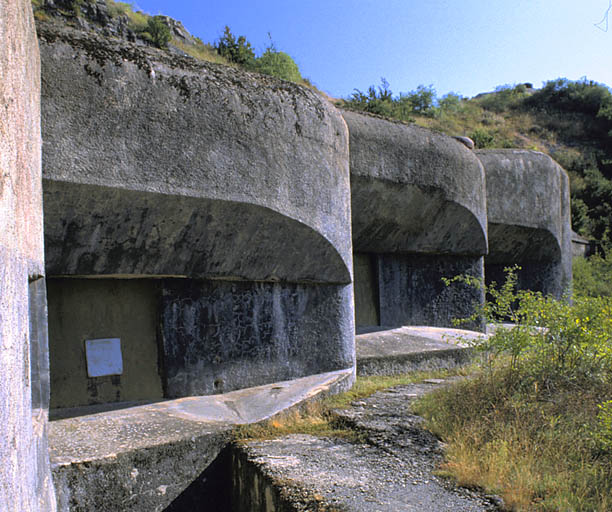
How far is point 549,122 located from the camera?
2555 cm

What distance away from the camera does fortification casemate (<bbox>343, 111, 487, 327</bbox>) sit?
245 inches

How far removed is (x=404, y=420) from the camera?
4.06 meters

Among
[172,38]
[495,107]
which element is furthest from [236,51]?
[495,107]

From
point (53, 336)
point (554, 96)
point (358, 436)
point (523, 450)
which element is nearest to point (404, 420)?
point (358, 436)

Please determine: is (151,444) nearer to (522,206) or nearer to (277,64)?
(522,206)

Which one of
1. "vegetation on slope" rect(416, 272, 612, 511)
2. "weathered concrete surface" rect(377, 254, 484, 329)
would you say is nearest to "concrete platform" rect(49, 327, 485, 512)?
"vegetation on slope" rect(416, 272, 612, 511)

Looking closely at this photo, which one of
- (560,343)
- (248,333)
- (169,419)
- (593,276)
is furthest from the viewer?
(593,276)

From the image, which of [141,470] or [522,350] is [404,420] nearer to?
[522,350]

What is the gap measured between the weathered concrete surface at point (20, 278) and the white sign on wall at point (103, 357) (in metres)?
1.20

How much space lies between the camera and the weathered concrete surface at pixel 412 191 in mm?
6129

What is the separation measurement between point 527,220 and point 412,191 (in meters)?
3.43

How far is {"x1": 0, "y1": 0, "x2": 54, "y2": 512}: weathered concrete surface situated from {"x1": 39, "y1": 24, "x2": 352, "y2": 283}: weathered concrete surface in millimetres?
473

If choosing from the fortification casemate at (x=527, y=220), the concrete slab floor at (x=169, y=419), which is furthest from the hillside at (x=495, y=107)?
the concrete slab floor at (x=169, y=419)

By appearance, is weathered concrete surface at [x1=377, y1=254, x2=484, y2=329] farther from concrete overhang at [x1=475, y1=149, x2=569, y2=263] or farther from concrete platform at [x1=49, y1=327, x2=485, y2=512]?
concrete platform at [x1=49, y1=327, x2=485, y2=512]
